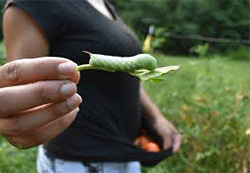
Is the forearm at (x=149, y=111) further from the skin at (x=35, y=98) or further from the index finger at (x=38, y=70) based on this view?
the index finger at (x=38, y=70)

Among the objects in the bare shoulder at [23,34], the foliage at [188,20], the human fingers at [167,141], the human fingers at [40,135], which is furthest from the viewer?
the foliage at [188,20]

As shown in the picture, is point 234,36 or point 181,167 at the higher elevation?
point 181,167

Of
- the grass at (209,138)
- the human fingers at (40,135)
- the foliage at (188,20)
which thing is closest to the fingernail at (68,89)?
the human fingers at (40,135)

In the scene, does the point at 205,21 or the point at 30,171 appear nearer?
the point at 30,171

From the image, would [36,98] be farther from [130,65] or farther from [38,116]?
[130,65]

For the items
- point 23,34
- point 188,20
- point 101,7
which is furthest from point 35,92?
point 188,20

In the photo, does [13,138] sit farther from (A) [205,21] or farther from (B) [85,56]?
(A) [205,21]

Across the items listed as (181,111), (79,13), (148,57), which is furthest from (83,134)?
(181,111)
